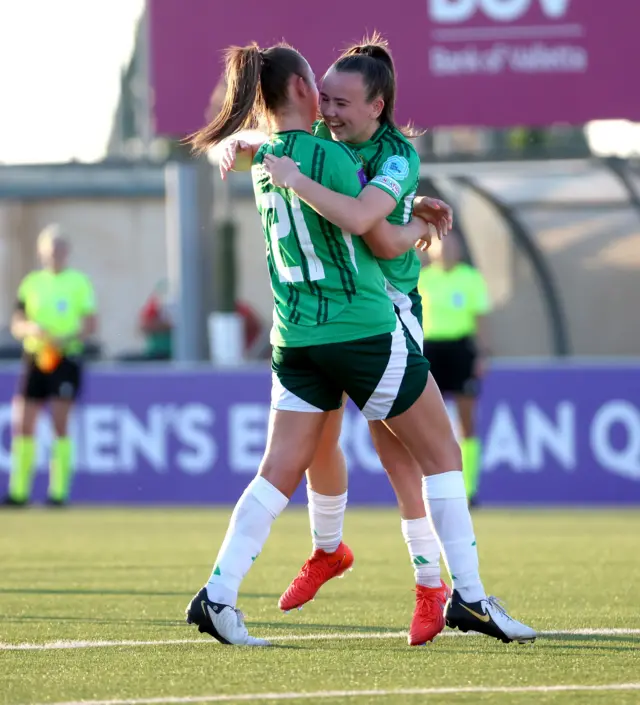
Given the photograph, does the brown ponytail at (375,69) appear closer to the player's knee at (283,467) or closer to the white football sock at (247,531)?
the player's knee at (283,467)

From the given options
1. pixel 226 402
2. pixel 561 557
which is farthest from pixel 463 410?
pixel 561 557

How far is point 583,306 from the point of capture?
1936cm

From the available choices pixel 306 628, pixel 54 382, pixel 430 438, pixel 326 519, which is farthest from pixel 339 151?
pixel 54 382

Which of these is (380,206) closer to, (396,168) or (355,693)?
(396,168)

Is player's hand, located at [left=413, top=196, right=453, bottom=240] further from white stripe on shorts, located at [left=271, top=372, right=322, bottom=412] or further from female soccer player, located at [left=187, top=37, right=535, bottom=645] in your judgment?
white stripe on shorts, located at [left=271, top=372, right=322, bottom=412]

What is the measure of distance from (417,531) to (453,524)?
0.30 metres

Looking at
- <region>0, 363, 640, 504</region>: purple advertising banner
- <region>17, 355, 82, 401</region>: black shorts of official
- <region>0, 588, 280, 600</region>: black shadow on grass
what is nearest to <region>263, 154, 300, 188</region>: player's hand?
<region>0, 588, 280, 600</region>: black shadow on grass

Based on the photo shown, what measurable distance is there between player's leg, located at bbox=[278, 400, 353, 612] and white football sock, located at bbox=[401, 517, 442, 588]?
0.33 meters

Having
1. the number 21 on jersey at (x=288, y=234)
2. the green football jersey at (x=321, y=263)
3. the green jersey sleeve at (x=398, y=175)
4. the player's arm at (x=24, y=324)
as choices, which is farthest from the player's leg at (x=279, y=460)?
the player's arm at (x=24, y=324)

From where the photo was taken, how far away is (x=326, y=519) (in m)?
5.70

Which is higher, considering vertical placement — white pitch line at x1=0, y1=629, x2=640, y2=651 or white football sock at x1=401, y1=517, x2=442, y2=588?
white football sock at x1=401, y1=517, x2=442, y2=588

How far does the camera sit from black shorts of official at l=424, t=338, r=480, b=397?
12.2m

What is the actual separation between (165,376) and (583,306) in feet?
24.1

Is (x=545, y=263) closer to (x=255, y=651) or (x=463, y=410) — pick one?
(x=463, y=410)
